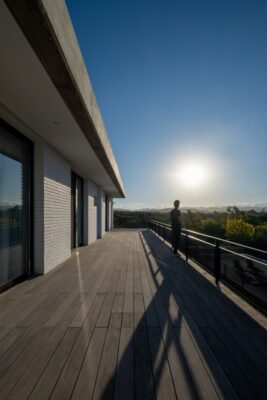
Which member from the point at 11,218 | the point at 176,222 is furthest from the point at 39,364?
the point at 176,222

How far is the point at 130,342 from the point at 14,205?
3071 mm

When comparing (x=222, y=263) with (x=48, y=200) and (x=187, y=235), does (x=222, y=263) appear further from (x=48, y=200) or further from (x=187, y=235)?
(x=48, y=200)

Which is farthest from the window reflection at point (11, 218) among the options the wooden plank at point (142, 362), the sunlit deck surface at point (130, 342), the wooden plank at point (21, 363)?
the wooden plank at point (142, 362)

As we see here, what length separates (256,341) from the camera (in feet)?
7.84

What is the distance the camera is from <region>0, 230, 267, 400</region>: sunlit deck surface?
174 cm

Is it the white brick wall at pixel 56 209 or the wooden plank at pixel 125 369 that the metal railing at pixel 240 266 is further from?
the white brick wall at pixel 56 209

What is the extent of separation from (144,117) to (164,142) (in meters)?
1.75

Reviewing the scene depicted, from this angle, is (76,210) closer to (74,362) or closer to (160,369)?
(74,362)

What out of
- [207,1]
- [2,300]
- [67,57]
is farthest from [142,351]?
[207,1]

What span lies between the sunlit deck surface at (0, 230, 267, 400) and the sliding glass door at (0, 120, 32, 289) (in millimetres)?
428

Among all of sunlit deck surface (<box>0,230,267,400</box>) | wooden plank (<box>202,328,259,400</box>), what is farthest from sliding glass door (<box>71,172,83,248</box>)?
wooden plank (<box>202,328,259,400</box>)

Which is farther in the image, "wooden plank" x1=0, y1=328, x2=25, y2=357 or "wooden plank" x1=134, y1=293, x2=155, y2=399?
"wooden plank" x1=0, y1=328, x2=25, y2=357

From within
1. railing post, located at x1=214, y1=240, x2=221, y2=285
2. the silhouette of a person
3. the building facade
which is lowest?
railing post, located at x1=214, y1=240, x2=221, y2=285

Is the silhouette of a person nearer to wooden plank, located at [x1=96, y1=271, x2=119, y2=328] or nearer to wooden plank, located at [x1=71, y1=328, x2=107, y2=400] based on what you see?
wooden plank, located at [x1=96, y1=271, x2=119, y2=328]
